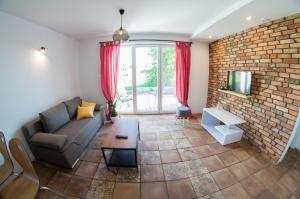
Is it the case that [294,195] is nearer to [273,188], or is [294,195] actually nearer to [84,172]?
[273,188]

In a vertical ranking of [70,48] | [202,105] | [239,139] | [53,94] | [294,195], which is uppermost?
[70,48]

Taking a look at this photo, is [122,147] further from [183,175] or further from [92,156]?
[183,175]

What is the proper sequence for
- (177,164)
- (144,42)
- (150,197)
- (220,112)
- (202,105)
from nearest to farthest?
(150,197) → (177,164) → (220,112) → (144,42) → (202,105)

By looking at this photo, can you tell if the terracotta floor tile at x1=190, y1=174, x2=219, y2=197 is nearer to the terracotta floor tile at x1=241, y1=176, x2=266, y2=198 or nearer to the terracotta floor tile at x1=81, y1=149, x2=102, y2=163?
the terracotta floor tile at x1=241, y1=176, x2=266, y2=198

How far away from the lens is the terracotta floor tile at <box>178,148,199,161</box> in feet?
7.81

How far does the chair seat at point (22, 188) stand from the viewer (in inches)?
52.2

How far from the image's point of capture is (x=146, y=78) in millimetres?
4230

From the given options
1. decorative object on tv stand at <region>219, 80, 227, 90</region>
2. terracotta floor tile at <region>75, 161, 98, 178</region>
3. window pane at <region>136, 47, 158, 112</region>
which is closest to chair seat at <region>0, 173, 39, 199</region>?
terracotta floor tile at <region>75, 161, 98, 178</region>

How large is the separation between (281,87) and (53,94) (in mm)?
4296

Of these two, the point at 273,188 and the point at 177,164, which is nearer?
the point at 273,188

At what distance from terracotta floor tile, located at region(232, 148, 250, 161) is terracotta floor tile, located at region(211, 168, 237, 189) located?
1.61 feet

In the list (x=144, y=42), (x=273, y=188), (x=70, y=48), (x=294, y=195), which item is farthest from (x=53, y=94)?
(x=294, y=195)

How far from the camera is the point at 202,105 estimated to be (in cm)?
451

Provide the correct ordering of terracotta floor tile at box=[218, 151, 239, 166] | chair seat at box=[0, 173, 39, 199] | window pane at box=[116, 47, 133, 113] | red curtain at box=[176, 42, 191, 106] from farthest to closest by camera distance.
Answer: window pane at box=[116, 47, 133, 113], red curtain at box=[176, 42, 191, 106], terracotta floor tile at box=[218, 151, 239, 166], chair seat at box=[0, 173, 39, 199]
